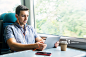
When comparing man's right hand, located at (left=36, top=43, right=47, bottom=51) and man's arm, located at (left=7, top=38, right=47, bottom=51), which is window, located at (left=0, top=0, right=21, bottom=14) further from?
man's right hand, located at (left=36, top=43, right=47, bottom=51)

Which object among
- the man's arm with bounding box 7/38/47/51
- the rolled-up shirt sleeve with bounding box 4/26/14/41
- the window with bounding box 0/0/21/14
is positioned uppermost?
the window with bounding box 0/0/21/14

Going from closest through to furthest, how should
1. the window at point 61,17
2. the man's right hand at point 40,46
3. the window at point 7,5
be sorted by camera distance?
the man's right hand at point 40,46 < the window at point 61,17 < the window at point 7,5

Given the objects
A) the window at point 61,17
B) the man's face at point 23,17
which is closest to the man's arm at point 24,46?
the man's face at point 23,17

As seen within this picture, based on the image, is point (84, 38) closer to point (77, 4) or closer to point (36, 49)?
point (77, 4)

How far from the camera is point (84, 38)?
5.19 feet

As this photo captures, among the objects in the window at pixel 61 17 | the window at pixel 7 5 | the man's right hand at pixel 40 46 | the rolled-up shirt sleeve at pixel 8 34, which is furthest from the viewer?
the window at pixel 7 5

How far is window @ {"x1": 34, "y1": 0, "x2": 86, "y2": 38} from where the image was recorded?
163 centimetres

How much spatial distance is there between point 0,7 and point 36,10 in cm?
86

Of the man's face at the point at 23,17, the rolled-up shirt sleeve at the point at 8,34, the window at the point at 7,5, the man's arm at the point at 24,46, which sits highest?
the window at the point at 7,5

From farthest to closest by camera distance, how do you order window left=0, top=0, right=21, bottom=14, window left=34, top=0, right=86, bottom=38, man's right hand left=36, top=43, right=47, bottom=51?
window left=0, top=0, right=21, bottom=14 < window left=34, top=0, right=86, bottom=38 < man's right hand left=36, top=43, right=47, bottom=51

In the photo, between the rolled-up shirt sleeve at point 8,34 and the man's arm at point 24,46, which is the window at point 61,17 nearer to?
the man's arm at point 24,46

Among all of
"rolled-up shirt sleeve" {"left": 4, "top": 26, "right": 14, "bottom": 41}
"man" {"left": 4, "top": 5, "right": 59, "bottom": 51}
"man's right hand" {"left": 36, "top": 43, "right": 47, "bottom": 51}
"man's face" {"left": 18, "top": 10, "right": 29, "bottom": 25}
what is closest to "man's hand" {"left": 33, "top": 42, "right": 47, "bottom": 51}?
"man's right hand" {"left": 36, "top": 43, "right": 47, "bottom": 51}

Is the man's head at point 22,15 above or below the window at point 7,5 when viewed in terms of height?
below

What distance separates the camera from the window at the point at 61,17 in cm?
163
